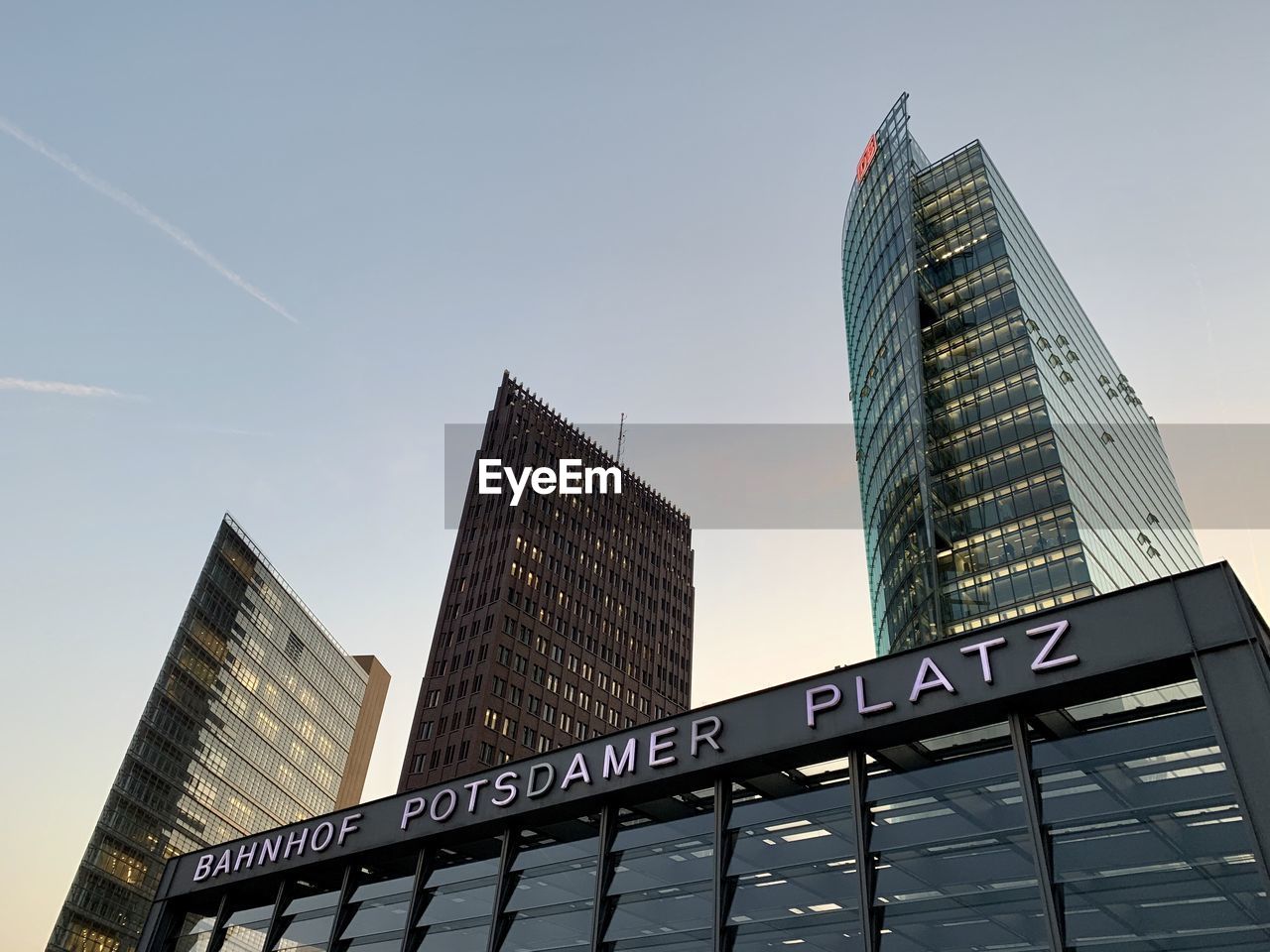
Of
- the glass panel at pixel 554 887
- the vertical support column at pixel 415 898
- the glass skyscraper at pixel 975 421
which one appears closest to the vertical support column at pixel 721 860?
the glass panel at pixel 554 887

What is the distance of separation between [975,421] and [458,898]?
251ft

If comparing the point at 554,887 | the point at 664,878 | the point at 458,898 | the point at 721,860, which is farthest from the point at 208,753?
the point at 721,860

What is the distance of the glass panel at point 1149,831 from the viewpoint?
1614 centimetres

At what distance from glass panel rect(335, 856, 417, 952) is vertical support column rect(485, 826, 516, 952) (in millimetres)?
3387

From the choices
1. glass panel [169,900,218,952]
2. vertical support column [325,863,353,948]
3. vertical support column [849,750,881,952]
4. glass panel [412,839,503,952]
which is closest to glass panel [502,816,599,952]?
glass panel [412,839,503,952]

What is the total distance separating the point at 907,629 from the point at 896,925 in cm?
7284

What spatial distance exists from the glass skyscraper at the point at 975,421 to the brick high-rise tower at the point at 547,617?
5100 centimetres

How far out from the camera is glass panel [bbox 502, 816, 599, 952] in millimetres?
23531

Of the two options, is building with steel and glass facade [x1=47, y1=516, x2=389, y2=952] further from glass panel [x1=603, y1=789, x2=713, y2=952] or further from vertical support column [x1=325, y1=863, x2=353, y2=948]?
glass panel [x1=603, y1=789, x2=713, y2=952]

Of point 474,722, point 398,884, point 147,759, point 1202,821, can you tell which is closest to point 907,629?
point 474,722

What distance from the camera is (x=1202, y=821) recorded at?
1677 cm

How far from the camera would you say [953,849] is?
18.8 m

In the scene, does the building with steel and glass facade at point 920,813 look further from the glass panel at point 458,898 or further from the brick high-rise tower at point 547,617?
the brick high-rise tower at point 547,617

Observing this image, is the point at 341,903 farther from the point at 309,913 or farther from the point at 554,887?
the point at 554,887
